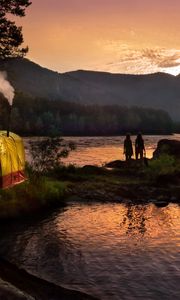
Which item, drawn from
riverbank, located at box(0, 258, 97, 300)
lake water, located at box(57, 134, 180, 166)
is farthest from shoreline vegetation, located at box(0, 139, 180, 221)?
lake water, located at box(57, 134, 180, 166)

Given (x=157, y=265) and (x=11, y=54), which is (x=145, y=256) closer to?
(x=157, y=265)

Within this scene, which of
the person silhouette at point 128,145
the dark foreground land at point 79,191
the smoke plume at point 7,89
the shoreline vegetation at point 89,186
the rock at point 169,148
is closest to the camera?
the dark foreground land at point 79,191

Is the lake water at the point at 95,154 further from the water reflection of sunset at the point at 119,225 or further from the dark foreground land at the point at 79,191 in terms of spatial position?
the water reflection of sunset at the point at 119,225

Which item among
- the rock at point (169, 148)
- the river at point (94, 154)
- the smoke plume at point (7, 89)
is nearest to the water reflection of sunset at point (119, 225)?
the smoke plume at point (7, 89)

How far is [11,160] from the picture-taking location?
22.2 m

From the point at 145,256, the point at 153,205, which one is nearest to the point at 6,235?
the point at 145,256

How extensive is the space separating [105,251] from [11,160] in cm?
707

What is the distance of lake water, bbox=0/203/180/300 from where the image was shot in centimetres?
1448

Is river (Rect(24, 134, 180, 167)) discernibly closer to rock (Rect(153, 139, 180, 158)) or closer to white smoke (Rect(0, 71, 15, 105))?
rock (Rect(153, 139, 180, 158))

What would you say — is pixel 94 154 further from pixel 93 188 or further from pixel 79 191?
pixel 79 191

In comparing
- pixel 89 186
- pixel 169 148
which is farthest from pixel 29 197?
pixel 169 148

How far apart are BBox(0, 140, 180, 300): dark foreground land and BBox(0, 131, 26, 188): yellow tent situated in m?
1.73

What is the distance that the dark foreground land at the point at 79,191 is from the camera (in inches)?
575

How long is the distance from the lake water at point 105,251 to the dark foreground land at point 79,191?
38.3 inches
